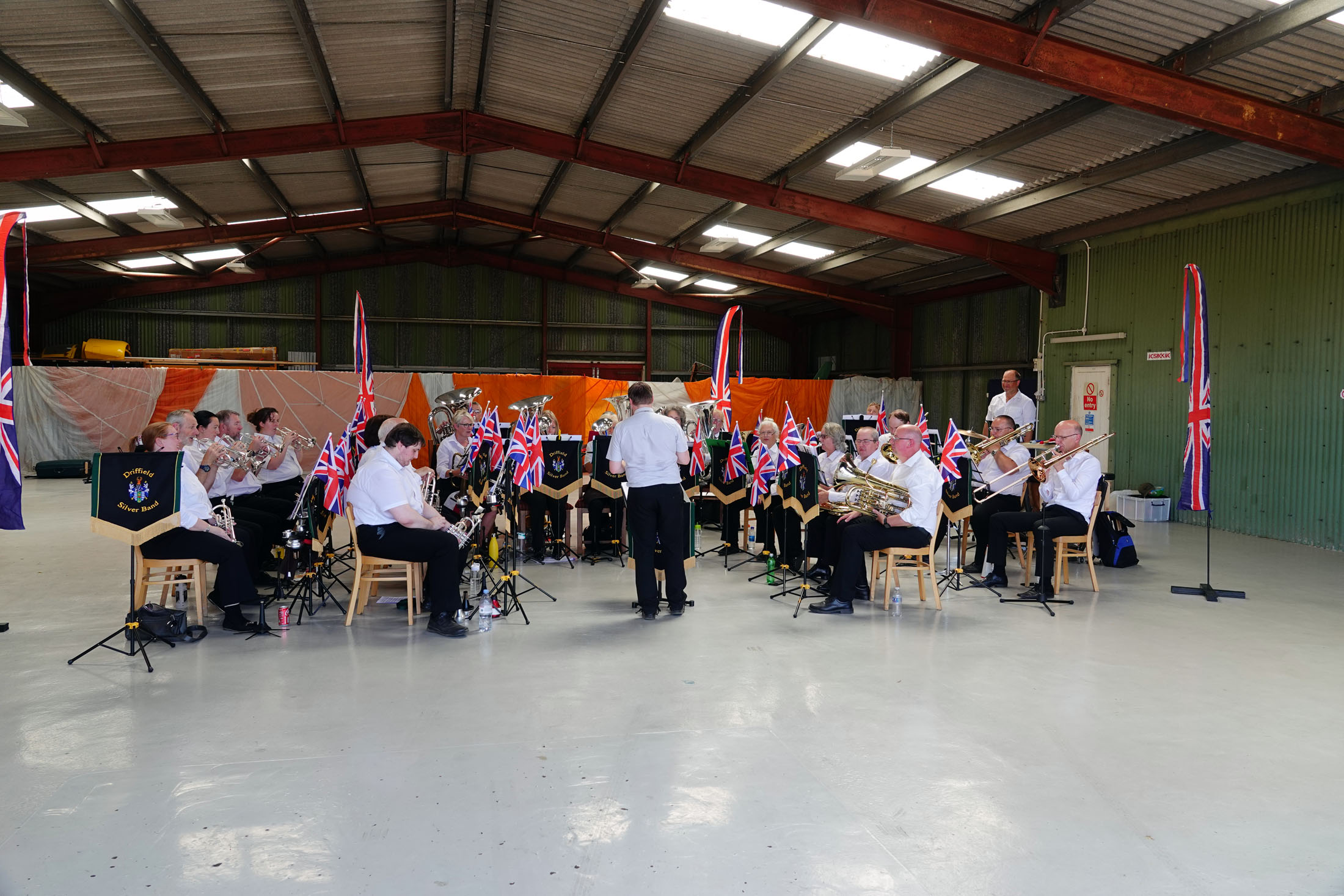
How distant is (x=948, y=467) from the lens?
676 centimetres

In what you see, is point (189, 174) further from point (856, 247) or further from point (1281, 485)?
point (1281, 485)

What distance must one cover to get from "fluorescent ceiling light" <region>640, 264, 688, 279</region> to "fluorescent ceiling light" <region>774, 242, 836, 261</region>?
3.96 metres

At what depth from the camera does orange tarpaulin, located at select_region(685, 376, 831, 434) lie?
58.2 ft

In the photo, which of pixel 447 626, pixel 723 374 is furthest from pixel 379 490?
pixel 723 374

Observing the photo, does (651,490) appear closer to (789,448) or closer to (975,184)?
(789,448)

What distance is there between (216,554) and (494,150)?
8270 millimetres

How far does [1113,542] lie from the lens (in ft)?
26.1

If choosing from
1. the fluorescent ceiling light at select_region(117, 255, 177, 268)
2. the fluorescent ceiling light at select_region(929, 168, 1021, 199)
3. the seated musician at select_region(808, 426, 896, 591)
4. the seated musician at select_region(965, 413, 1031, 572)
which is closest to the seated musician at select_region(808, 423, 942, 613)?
the seated musician at select_region(808, 426, 896, 591)

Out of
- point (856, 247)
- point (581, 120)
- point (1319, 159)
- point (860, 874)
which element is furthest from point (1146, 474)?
point (860, 874)

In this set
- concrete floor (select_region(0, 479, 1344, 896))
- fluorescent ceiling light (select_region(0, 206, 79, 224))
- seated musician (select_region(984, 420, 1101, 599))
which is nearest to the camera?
concrete floor (select_region(0, 479, 1344, 896))

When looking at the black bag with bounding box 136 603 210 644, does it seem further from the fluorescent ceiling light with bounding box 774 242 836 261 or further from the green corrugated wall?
the fluorescent ceiling light with bounding box 774 242 836 261

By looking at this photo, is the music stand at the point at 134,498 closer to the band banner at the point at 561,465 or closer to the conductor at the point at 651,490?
the conductor at the point at 651,490

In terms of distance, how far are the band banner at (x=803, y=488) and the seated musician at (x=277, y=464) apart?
160 inches

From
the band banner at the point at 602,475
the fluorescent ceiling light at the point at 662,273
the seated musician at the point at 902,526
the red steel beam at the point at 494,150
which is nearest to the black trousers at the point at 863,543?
the seated musician at the point at 902,526
